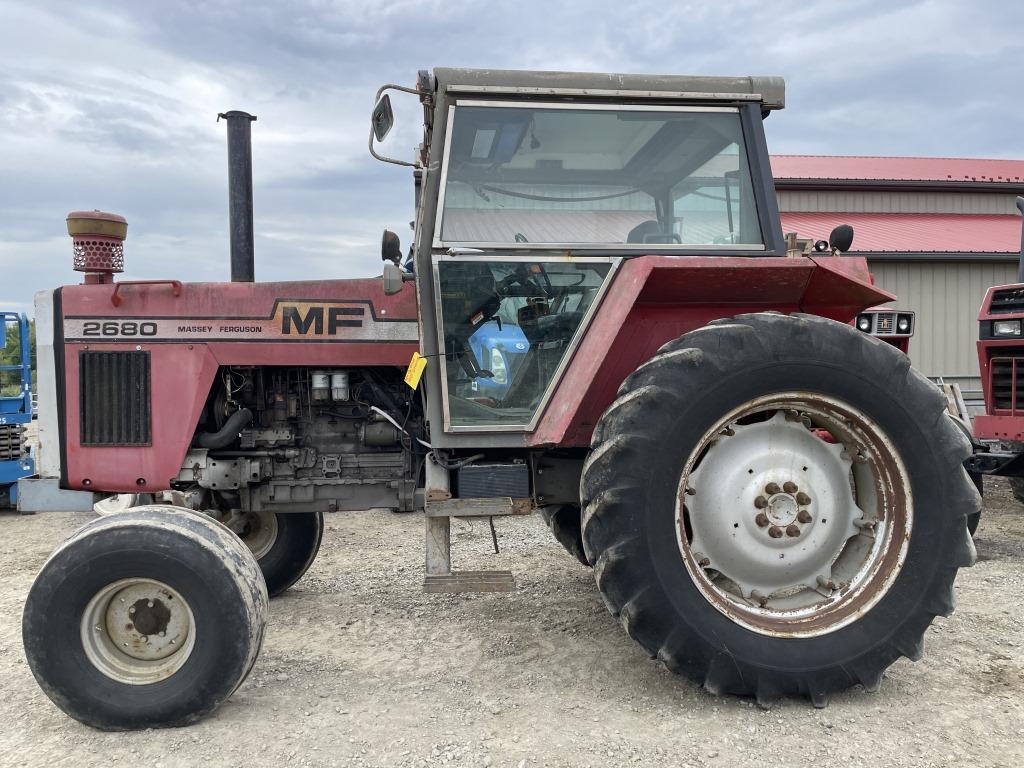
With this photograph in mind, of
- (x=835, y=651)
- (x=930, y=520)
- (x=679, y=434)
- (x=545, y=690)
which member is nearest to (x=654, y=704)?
(x=545, y=690)

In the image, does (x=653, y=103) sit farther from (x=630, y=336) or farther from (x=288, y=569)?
(x=288, y=569)

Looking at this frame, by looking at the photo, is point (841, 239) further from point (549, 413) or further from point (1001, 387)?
point (1001, 387)

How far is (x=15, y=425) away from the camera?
25.5ft

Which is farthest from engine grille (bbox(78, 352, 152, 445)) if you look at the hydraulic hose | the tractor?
the tractor

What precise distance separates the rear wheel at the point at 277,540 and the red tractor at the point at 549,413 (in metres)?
0.65

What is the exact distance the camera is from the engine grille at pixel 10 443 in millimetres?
7680

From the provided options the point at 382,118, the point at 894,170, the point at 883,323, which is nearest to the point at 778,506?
the point at 382,118

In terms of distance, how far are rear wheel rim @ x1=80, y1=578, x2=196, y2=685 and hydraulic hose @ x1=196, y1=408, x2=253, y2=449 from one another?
2.82 feet

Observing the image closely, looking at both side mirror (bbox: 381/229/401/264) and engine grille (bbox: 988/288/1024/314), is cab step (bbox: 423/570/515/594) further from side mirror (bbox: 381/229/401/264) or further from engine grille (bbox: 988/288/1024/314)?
engine grille (bbox: 988/288/1024/314)

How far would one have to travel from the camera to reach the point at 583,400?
3.17 metres

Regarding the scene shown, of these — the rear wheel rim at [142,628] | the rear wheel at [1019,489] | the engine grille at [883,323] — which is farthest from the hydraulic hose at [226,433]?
the rear wheel at [1019,489]

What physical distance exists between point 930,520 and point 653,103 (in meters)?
1.93

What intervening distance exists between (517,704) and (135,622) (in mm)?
1426

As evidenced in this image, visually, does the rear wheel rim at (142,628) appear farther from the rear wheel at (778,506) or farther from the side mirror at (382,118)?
the side mirror at (382,118)
